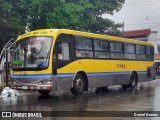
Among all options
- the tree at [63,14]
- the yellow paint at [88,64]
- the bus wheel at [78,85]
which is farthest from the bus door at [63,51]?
the tree at [63,14]

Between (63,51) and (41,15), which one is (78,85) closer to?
(63,51)

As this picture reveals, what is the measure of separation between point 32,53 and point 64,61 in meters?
1.46

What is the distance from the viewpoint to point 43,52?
14.8 metres

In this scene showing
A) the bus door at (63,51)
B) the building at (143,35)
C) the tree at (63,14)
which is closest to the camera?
the bus door at (63,51)

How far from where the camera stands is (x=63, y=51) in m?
15.5

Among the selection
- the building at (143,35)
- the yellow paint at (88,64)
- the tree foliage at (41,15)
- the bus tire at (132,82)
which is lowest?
the bus tire at (132,82)

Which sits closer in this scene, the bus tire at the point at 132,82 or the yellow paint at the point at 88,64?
the yellow paint at the point at 88,64

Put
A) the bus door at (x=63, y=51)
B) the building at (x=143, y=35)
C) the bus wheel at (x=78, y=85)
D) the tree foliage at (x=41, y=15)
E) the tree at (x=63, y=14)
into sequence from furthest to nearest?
1. the building at (x=143, y=35)
2. the tree at (x=63, y=14)
3. the tree foliage at (x=41, y=15)
4. the bus wheel at (x=78, y=85)
5. the bus door at (x=63, y=51)

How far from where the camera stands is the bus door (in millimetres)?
14930

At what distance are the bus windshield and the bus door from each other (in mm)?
398

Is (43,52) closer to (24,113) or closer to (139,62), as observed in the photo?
(24,113)

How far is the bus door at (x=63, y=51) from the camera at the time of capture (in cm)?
1493

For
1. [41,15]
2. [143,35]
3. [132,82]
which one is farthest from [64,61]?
[143,35]

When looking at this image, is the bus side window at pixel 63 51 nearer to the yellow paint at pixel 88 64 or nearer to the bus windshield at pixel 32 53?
the yellow paint at pixel 88 64
